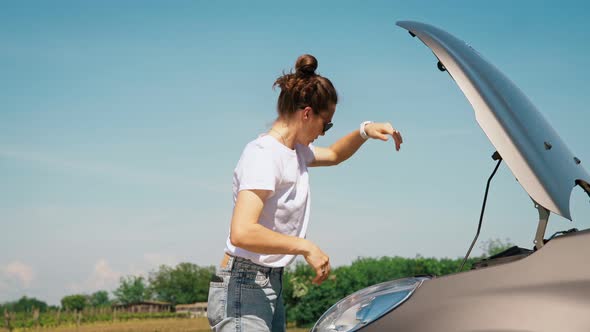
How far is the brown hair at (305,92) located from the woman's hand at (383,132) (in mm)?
367

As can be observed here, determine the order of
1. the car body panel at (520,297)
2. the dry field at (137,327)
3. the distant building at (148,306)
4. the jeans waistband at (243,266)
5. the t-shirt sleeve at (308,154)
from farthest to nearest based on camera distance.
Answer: the distant building at (148,306) < the dry field at (137,327) < the t-shirt sleeve at (308,154) < the jeans waistband at (243,266) < the car body panel at (520,297)

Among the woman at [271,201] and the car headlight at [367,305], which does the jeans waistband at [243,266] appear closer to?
the woman at [271,201]

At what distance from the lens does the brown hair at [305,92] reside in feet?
9.75

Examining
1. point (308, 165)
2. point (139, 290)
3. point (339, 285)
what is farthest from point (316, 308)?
point (139, 290)

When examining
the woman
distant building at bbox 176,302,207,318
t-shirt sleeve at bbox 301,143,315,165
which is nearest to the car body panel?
the woman

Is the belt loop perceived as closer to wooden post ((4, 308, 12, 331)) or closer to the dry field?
the dry field

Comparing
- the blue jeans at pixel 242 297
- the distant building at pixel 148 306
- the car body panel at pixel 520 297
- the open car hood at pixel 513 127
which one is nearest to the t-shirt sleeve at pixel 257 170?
the blue jeans at pixel 242 297

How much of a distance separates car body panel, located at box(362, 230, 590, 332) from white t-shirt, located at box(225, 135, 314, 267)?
860 millimetres

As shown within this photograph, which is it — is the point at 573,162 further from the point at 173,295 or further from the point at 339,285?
the point at 173,295

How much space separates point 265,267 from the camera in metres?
2.92

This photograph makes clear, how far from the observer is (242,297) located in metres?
2.88

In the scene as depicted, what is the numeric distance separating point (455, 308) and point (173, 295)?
5201 cm

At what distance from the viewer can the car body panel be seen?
197 cm

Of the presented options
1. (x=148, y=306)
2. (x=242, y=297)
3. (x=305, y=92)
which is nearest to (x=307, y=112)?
(x=305, y=92)
